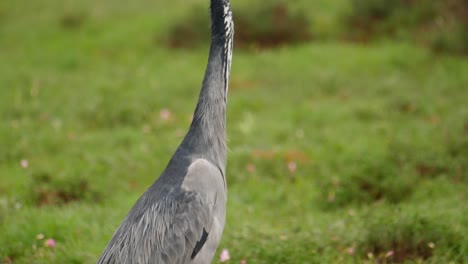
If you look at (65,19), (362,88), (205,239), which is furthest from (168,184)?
(65,19)

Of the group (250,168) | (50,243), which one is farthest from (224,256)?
(250,168)

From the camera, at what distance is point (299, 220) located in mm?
5738

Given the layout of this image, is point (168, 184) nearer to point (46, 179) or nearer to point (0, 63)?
point (46, 179)

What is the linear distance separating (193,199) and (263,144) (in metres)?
4.27

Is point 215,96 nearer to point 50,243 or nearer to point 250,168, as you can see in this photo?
point 50,243

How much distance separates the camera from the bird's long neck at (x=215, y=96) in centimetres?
388

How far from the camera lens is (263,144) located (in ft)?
25.7

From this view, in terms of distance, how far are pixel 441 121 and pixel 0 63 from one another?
318 inches

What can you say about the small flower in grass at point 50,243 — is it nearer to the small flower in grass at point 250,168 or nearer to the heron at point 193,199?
the heron at point 193,199

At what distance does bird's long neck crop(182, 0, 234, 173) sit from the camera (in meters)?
3.88

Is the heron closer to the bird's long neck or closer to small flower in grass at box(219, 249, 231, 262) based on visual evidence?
the bird's long neck

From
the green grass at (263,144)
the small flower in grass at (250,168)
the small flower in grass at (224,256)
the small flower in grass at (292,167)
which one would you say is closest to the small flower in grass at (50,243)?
the green grass at (263,144)

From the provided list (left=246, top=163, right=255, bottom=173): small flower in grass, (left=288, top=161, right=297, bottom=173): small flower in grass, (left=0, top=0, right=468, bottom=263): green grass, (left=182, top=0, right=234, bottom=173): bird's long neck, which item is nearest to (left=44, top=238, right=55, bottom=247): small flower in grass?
(left=0, top=0, right=468, bottom=263): green grass

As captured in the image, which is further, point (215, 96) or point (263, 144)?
point (263, 144)
